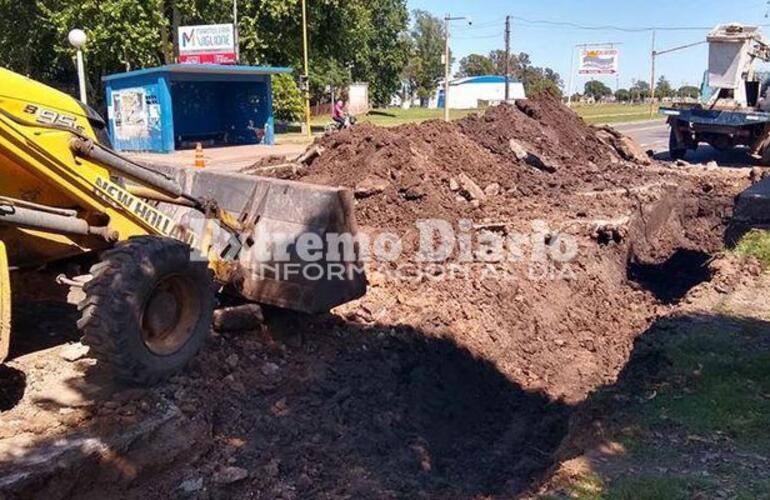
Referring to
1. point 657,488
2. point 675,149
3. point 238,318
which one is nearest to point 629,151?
point 675,149

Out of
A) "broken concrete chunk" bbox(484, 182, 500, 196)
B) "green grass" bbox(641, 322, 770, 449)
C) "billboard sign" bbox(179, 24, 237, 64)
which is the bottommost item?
"green grass" bbox(641, 322, 770, 449)

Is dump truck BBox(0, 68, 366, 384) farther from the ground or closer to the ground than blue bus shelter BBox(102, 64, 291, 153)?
closer to the ground

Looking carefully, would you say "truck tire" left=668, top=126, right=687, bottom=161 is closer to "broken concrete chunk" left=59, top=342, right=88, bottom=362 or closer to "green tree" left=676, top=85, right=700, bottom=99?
"green tree" left=676, top=85, right=700, bottom=99

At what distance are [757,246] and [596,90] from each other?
12140 cm

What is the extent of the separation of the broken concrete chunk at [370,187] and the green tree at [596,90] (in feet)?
387

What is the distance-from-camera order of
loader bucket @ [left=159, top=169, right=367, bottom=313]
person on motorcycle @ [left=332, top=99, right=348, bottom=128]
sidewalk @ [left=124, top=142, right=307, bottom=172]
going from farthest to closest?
person on motorcycle @ [left=332, top=99, right=348, bottom=128] < sidewalk @ [left=124, top=142, right=307, bottom=172] < loader bucket @ [left=159, top=169, right=367, bottom=313]

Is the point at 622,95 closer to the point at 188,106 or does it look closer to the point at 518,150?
the point at 188,106

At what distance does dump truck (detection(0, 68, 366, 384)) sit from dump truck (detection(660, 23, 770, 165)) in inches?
571

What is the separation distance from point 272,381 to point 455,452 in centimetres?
148

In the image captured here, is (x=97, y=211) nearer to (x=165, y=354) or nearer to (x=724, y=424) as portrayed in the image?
(x=165, y=354)

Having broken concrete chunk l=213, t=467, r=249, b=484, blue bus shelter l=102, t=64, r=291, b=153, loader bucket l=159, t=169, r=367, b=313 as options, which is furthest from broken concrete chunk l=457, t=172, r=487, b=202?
blue bus shelter l=102, t=64, r=291, b=153

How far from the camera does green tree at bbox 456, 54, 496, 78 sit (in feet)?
402

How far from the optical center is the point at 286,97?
4169 cm

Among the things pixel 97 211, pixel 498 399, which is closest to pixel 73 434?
pixel 97 211
